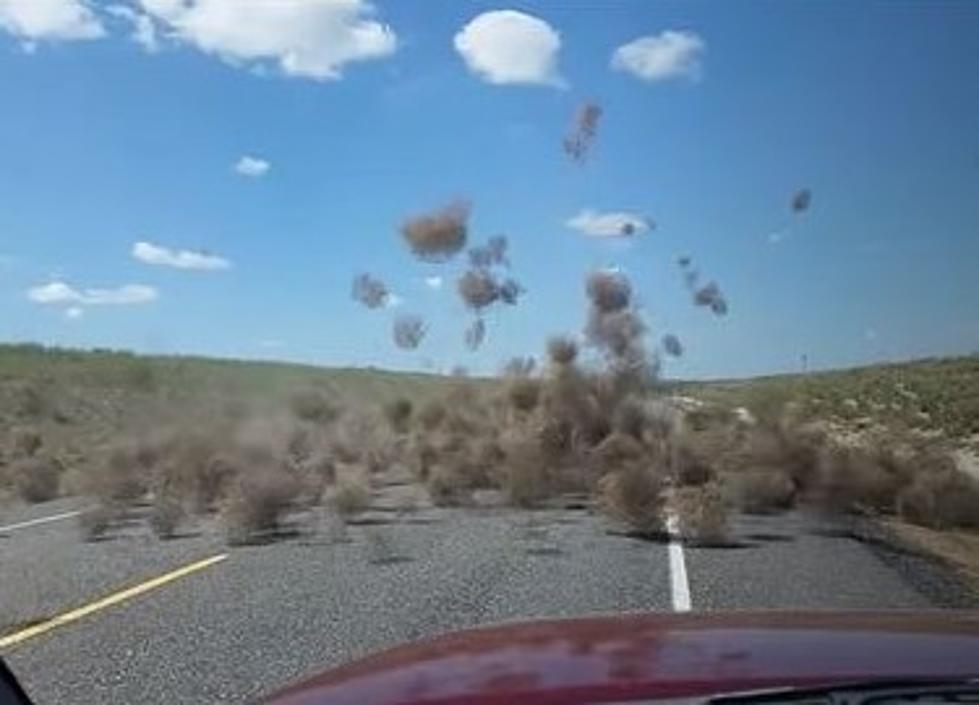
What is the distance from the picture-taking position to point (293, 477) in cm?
2145

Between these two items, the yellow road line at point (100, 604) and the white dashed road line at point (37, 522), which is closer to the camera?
the yellow road line at point (100, 604)

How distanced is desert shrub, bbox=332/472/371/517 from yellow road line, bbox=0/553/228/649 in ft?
16.4

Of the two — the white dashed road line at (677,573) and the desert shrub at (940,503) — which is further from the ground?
the desert shrub at (940,503)

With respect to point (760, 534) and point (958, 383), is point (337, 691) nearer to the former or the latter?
point (760, 534)

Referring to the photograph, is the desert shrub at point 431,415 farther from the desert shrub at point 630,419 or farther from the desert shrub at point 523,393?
the desert shrub at point 630,419

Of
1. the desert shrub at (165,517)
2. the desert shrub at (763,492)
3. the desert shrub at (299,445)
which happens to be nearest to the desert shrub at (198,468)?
the desert shrub at (165,517)

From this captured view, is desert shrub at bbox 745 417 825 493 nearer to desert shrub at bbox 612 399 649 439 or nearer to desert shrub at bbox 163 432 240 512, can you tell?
desert shrub at bbox 612 399 649 439

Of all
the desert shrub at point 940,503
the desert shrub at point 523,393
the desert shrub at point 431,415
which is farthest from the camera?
the desert shrub at point 431,415

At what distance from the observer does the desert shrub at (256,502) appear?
18.8m

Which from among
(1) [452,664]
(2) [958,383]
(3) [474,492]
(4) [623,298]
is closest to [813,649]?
(1) [452,664]

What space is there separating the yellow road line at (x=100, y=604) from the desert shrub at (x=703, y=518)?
5.54 metres

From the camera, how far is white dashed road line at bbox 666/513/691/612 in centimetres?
1223

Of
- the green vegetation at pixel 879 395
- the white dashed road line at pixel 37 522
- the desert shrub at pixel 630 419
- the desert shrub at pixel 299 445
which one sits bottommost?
the white dashed road line at pixel 37 522

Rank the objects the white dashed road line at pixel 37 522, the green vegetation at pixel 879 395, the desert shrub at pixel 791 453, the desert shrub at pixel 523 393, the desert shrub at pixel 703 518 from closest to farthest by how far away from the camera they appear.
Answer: the desert shrub at pixel 703 518
the white dashed road line at pixel 37 522
the desert shrub at pixel 791 453
the desert shrub at pixel 523 393
the green vegetation at pixel 879 395
